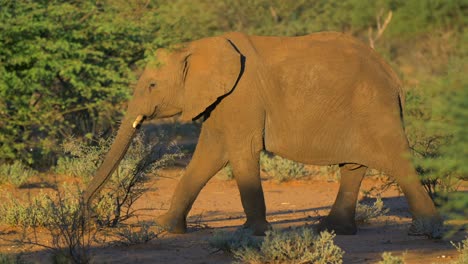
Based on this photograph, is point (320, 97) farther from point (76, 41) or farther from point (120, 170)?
point (76, 41)

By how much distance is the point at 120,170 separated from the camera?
11133 mm

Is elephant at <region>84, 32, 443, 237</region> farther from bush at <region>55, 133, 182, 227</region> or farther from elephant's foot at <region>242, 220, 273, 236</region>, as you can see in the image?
bush at <region>55, 133, 182, 227</region>

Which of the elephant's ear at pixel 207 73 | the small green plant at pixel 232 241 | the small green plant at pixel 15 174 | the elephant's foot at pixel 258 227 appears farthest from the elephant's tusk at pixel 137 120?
the small green plant at pixel 15 174

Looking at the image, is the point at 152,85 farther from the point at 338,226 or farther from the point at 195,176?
the point at 338,226

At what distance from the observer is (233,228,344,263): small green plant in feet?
26.2

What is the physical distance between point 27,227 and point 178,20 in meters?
8.89

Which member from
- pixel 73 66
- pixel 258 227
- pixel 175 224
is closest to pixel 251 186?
pixel 258 227

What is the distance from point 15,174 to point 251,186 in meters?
5.99

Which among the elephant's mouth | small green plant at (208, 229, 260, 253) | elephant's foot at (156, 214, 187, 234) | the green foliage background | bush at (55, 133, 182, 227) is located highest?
the green foliage background

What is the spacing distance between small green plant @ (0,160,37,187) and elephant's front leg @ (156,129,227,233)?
15.7ft

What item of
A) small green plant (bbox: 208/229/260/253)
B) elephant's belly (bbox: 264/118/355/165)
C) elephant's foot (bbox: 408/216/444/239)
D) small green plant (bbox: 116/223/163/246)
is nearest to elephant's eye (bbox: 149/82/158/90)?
elephant's belly (bbox: 264/118/355/165)

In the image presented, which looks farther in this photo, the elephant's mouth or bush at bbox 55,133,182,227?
bush at bbox 55,133,182,227

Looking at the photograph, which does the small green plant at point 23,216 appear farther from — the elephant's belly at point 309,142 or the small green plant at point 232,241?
the elephant's belly at point 309,142

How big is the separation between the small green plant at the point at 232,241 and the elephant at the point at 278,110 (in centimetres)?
98
